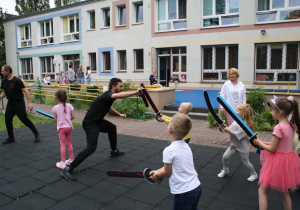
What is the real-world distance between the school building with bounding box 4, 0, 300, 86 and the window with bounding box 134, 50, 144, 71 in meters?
0.08

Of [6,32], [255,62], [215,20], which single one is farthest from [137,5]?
[6,32]

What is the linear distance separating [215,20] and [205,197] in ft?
53.3

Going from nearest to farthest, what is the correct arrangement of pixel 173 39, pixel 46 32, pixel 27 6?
pixel 173 39 < pixel 46 32 < pixel 27 6

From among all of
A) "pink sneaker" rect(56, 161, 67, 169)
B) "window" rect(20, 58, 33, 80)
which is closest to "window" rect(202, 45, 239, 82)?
"pink sneaker" rect(56, 161, 67, 169)

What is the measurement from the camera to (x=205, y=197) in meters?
3.87

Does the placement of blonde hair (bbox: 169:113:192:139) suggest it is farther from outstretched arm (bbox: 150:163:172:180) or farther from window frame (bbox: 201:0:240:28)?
window frame (bbox: 201:0:240:28)

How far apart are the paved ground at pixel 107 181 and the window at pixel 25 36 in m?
25.8

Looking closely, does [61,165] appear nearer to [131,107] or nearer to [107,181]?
[107,181]

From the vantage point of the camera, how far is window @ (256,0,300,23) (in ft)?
52.4

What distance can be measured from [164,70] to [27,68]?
57.6 feet

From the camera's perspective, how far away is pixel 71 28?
85.4ft

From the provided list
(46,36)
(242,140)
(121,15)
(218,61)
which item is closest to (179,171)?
(242,140)

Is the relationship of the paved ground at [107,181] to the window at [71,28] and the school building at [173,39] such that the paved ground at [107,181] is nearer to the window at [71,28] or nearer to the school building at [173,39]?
the school building at [173,39]

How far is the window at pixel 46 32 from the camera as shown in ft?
90.7
